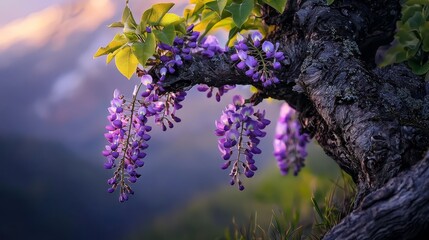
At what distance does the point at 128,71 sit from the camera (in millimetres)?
2246

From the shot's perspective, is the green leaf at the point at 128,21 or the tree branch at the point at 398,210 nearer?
the tree branch at the point at 398,210

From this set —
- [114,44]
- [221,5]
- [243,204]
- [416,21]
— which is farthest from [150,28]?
[243,204]

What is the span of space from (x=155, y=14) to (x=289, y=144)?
1.62 m

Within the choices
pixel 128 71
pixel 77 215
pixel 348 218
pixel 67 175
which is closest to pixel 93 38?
pixel 67 175

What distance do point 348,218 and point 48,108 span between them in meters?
3.12

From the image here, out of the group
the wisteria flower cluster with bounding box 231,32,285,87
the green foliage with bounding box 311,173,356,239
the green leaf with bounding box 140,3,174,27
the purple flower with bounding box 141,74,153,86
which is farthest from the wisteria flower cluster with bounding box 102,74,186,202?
the green foliage with bounding box 311,173,356,239

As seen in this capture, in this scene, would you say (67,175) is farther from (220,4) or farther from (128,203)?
(220,4)

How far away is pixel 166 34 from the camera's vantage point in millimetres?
2180

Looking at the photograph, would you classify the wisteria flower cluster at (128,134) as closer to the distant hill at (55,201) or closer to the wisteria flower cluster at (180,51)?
the wisteria flower cluster at (180,51)

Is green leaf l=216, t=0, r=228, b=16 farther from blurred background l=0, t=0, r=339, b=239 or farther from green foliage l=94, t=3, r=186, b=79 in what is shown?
blurred background l=0, t=0, r=339, b=239

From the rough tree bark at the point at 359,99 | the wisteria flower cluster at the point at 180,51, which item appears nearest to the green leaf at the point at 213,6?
the wisteria flower cluster at the point at 180,51

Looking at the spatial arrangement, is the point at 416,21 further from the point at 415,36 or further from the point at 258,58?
the point at 258,58

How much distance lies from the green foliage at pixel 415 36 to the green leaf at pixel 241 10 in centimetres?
70

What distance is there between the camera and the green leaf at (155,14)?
221cm
